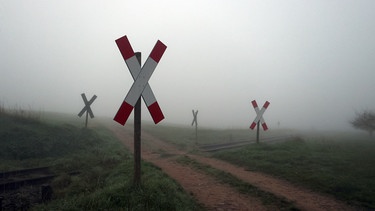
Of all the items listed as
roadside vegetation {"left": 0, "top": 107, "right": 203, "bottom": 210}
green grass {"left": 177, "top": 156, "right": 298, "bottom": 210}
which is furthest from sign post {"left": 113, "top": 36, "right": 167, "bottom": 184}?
green grass {"left": 177, "top": 156, "right": 298, "bottom": 210}

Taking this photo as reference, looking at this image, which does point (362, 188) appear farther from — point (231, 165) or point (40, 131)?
point (40, 131)

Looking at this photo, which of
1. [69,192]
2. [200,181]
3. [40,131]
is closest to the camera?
[69,192]

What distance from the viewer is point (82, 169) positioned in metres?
11.3

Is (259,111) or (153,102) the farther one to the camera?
(259,111)

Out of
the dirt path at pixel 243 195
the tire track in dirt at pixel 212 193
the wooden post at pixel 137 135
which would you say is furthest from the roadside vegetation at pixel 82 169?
the dirt path at pixel 243 195

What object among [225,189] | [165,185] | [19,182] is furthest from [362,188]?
[19,182]

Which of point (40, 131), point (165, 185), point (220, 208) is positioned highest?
point (40, 131)

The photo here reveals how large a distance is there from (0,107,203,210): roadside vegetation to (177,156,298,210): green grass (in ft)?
6.27

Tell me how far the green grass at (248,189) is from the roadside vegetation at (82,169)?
6.27 feet

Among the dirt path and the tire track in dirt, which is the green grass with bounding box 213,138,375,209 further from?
the tire track in dirt

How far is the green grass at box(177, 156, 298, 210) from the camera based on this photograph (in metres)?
6.80

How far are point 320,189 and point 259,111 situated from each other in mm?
8066

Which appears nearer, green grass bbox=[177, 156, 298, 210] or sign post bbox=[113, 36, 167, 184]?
sign post bbox=[113, 36, 167, 184]

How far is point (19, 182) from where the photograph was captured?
9.01 m
